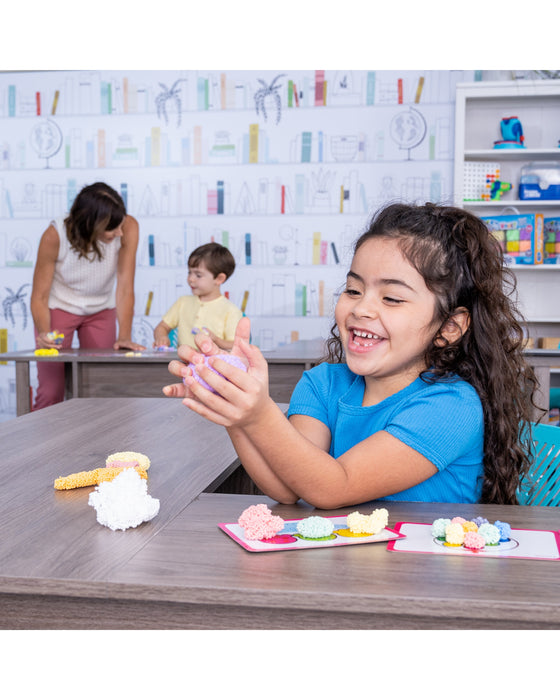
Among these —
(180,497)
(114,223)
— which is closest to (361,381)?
(180,497)

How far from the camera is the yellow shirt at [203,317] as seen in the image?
4.01 metres

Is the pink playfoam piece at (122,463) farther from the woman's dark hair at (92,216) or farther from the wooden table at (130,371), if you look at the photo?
the woman's dark hair at (92,216)

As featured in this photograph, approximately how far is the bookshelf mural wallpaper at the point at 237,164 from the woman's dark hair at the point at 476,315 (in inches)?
166

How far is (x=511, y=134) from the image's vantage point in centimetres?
486

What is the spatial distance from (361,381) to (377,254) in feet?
0.76

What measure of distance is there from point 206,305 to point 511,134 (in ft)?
7.72

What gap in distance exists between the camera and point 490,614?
2.24 ft

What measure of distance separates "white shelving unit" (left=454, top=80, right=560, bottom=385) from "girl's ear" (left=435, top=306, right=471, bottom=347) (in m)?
3.85

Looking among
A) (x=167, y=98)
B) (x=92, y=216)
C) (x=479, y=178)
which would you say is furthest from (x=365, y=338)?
(x=167, y=98)

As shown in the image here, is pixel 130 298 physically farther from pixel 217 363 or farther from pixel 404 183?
pixel 217 363

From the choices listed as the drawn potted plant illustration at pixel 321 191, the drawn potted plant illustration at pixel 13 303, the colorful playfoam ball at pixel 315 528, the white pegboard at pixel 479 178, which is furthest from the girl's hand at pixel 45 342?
the colorful playfoam ball at pixel 315 528

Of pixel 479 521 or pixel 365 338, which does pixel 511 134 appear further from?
pixel 479 521

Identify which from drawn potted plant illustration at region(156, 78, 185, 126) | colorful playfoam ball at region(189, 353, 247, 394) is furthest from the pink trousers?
colorful playfoam ball at region(189, 353, 247, 394)
